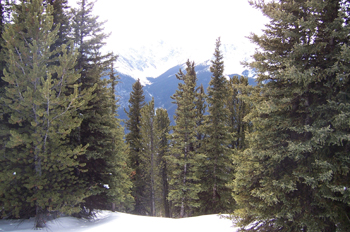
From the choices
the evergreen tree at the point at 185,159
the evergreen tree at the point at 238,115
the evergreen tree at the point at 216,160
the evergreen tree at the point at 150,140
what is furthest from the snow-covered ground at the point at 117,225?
the evergreen tree at the point at 150,140

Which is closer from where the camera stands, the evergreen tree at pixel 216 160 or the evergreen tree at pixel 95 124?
the evergreen tree at pixel 95 124

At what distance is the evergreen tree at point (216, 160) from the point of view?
1692cm

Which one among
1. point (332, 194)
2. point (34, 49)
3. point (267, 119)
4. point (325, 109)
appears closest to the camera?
point (332, 194)

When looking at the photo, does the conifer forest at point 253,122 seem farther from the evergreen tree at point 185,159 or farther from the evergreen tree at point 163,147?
the evergreen tree at point 163,147

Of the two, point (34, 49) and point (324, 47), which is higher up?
point (34, 49)

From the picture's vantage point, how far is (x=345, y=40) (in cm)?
588

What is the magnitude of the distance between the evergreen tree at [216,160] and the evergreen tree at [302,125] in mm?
9837

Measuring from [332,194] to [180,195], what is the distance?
499 inches

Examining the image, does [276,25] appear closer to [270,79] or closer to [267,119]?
[270,79]

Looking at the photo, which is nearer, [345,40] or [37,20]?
[345,40]

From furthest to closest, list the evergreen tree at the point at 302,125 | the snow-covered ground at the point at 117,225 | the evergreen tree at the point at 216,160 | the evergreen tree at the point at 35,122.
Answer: the evergreen tree at the point at 216,160 < the snow-covered ground at the point at 117,225 < the evergreen tree at the point at 35,122 < the evergreen tree at the point at 302,125

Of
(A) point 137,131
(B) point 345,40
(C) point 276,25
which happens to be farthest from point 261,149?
(A) point 137,131

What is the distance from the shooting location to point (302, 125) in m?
6.04

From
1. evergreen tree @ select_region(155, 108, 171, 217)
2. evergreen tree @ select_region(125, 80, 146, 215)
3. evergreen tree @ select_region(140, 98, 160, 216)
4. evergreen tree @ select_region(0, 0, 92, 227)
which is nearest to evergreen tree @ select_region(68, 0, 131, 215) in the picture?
evergreen tree @ select_region(0, 0, 92, 227)
